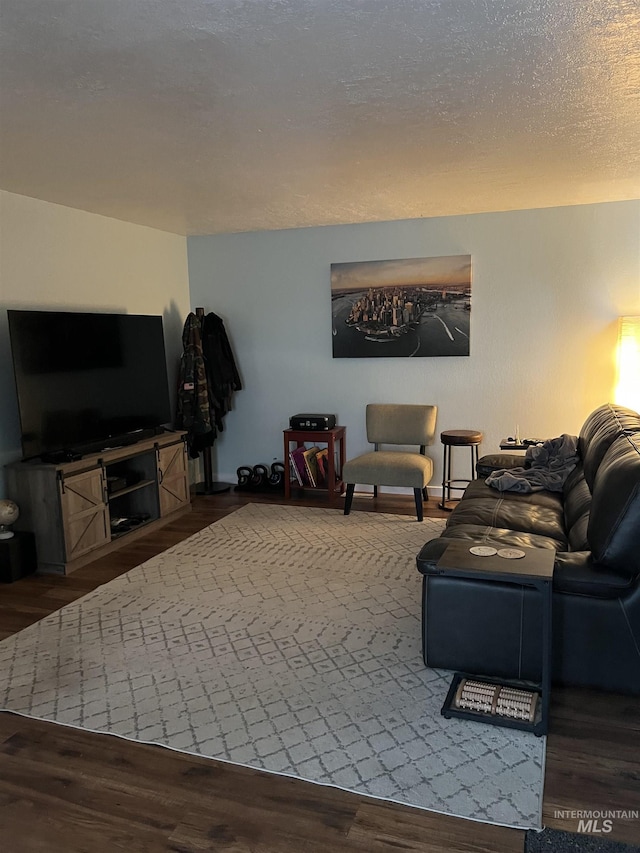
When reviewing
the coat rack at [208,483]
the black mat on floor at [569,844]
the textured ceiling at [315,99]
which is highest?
the textured ceiling at [315,99]

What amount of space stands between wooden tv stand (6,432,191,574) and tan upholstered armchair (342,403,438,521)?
149 cm

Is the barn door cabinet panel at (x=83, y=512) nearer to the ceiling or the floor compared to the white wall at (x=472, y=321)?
nearer to the floor

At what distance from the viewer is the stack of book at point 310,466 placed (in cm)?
548

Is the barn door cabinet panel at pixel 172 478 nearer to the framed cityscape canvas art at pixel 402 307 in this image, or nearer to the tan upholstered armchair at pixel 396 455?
the tan upholstered armchair at pixel 396 455

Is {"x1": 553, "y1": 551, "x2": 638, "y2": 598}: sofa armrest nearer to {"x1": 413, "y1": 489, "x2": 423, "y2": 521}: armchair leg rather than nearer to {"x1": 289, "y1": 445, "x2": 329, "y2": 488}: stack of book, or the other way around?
{"x1": 413, "y1": 489, "x2": 423, "y2": 521}: armchair leg

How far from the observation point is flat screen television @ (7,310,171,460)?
379 centimetres

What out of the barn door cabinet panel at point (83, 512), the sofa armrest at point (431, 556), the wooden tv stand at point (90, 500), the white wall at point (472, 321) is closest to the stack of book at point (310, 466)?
the white wall at point (472, 321)

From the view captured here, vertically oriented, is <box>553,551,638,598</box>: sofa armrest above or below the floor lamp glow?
below

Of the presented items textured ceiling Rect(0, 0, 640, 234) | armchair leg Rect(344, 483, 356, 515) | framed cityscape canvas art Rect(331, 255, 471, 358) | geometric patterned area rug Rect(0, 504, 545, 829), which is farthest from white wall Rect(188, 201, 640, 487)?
geometric patterned area rug Rect(0, 504, 545, 829)

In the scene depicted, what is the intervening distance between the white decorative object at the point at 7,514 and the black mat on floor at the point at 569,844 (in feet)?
10.5

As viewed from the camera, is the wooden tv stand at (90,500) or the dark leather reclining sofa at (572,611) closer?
the dark leather reclining sofa at (572,611)

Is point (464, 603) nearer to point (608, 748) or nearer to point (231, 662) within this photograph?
point (608, 748)

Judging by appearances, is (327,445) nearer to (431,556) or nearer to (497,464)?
(497,464)

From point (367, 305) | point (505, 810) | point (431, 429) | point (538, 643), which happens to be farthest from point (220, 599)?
point (367, 305)
